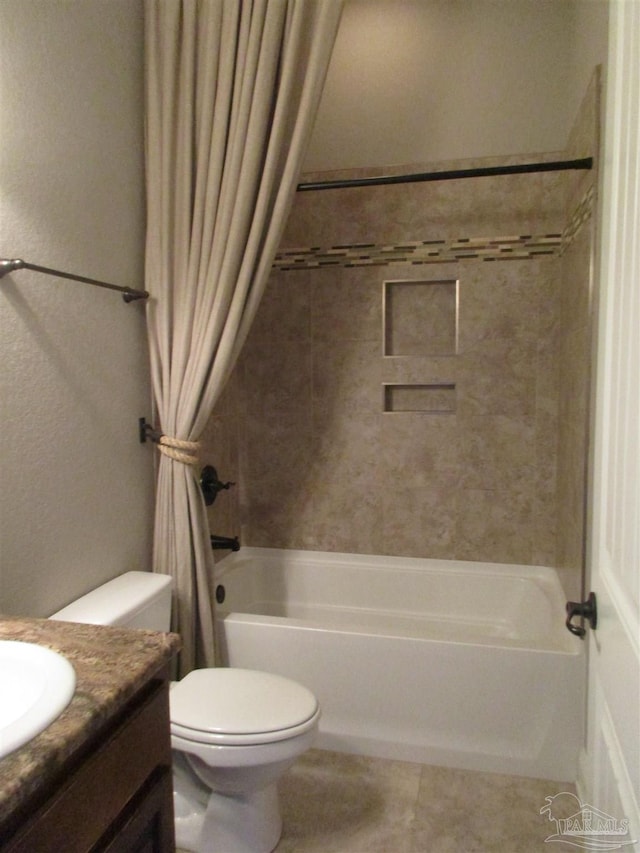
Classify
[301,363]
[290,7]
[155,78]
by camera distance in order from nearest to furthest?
[290,7], [155,78], [301,363]

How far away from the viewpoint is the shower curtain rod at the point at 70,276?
1288 mm

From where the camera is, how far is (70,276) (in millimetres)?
1477

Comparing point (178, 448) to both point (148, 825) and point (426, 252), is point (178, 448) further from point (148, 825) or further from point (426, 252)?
point (426, 252)

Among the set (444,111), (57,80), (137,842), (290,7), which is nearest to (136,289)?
(57,80)

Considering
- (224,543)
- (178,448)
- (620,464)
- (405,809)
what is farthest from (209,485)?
(620,464)

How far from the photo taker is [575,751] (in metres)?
1.77

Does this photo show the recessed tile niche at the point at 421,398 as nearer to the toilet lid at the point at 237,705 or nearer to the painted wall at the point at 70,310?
the painted wall at the point at 70,310

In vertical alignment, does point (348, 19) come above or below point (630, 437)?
above

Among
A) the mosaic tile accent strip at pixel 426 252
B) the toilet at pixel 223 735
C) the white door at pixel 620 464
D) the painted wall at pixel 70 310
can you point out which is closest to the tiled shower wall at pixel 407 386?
the mosaic tile accent strip at pixel 426 252

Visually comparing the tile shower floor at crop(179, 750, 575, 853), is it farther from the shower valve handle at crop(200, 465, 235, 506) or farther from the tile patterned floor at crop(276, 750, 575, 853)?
the shower valve handle at crop(200, 465, 235, 506)

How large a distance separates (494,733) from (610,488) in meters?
1.30

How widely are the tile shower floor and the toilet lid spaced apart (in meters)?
0.45

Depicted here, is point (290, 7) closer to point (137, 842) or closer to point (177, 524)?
point (177, 524)

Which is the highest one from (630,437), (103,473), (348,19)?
(348,19)
